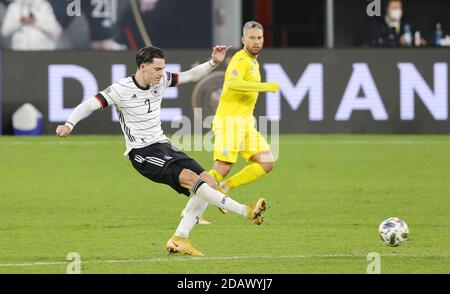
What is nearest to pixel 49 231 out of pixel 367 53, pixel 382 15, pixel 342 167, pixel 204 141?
pixel 342 167

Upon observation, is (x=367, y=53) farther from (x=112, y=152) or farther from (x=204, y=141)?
(x=112, y=152)

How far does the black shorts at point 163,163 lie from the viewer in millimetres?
10852

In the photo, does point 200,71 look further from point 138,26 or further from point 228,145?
point 138,26

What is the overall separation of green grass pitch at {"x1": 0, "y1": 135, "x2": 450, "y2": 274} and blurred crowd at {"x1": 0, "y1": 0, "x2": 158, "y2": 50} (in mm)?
3197

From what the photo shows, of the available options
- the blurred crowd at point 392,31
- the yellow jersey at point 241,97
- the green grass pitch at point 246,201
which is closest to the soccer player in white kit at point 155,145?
the green grass pitch at point 246,201

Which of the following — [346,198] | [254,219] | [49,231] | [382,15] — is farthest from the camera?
[382,15]

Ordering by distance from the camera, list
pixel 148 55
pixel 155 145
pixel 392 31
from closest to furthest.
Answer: pixel 148 55, pixel 155 145, pixel 392 31

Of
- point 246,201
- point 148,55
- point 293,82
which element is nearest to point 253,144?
point 246,201

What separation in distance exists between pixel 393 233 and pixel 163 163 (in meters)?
2.06

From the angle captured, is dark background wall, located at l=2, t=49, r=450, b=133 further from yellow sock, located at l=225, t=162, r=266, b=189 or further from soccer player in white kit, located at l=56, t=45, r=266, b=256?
soccer player in white kit, located at l=56, t=45, r=266, b=256

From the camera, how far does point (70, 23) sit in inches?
987

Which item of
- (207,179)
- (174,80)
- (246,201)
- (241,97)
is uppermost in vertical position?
(174,80)

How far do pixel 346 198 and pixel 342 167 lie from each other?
3.16 m
